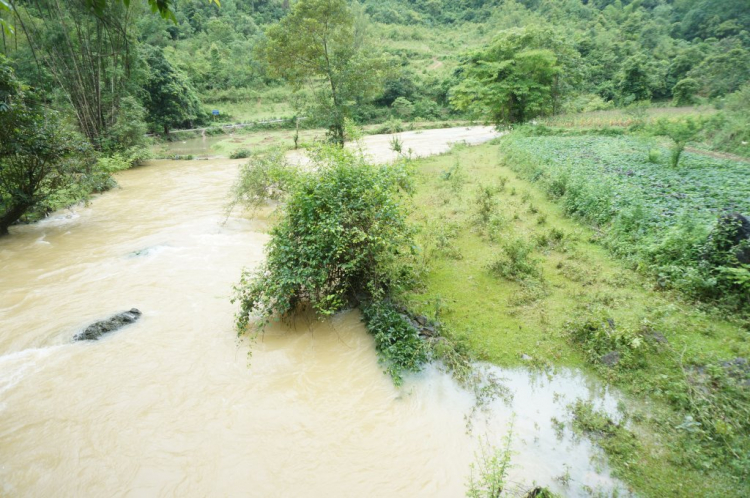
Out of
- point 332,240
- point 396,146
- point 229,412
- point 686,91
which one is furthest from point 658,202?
point 686,91

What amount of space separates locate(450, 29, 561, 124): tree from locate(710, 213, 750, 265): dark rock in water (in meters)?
18.5

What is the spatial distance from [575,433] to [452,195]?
8.09 metres

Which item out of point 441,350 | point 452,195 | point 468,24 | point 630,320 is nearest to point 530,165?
point 452,195

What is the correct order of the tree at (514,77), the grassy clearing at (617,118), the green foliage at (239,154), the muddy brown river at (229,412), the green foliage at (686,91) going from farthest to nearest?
1. the green foliage at (686,91)
2. the green foliage at (239,154)
3. the tree at (514,77)
4. the grassy clearing at (617,118)
5. the muddy brown river at (229,412)

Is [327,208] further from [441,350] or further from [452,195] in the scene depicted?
[452,195]

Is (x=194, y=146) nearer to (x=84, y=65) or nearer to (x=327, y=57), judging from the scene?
(x=84, y=65)

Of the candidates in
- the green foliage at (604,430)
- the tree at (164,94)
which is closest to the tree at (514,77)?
the green foliage at (604,430)

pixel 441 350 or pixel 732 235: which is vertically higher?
pixel 732 235

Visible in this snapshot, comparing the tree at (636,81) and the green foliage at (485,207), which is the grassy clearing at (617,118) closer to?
the tree at (636,81)

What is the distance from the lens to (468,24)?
261 feet

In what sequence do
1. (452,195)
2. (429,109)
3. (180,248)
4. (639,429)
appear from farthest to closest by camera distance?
(429,109) → (452,195) → (180,248) → (639,429)

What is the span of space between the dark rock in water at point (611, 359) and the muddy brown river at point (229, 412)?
0.38 metres

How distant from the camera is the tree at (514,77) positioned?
69.7ft

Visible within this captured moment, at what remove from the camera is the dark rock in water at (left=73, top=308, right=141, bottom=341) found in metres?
5.80
